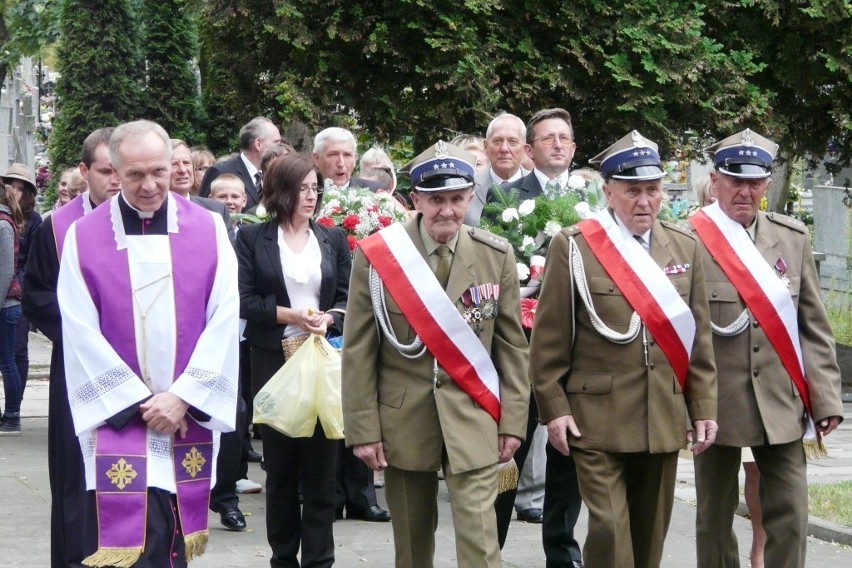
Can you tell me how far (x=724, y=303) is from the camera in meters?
6.23

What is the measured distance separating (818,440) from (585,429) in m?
1.22

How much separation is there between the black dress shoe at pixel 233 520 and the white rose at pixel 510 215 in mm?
2260

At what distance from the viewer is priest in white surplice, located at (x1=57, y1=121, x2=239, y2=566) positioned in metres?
5.21

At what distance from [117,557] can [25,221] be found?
7057 millimetres

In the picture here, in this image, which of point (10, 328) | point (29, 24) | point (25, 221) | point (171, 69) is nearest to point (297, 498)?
point (10, 328)

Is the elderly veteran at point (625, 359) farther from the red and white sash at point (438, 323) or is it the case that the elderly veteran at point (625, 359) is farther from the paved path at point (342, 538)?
the paved path at point (342, 538)

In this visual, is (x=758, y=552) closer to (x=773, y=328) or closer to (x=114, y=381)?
(x=773, y=328)

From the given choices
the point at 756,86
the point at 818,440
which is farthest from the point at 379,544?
the point at 756,86

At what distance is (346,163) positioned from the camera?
29.3 ft

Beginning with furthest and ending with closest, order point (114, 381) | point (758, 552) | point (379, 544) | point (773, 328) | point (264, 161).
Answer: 1. point (264, 161)
2. point (379, 544)
3. point (758, 552)
4. point (773, 328)
5. point (114, 381)

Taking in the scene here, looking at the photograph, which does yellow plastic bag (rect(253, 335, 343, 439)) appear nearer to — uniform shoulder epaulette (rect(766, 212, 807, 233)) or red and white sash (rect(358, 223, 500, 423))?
red and white sash (rect(358, 223, 500, 423))

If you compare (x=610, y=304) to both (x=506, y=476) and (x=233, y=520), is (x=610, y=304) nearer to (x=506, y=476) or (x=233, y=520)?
(x=506, y=476)

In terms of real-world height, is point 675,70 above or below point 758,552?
above

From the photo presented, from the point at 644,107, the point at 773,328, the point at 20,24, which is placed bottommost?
the point at 773,328
